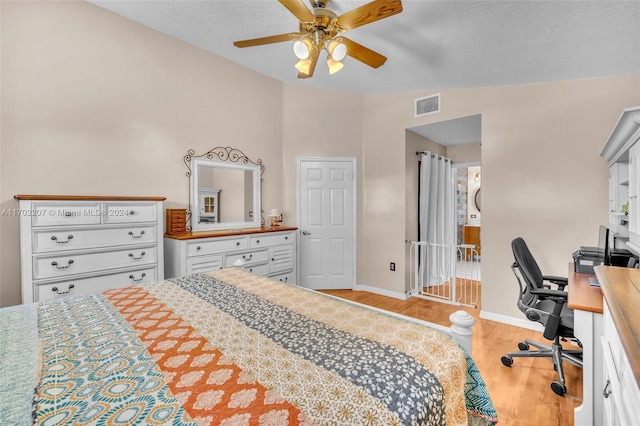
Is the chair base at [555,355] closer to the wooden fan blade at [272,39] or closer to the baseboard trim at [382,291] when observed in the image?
the baseboard trim at [382,291]

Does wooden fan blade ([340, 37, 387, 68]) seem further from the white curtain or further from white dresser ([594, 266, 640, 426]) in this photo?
the white curtain

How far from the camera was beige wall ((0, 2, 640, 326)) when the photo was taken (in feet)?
7.52

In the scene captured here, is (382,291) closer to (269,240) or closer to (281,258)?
(281,258)


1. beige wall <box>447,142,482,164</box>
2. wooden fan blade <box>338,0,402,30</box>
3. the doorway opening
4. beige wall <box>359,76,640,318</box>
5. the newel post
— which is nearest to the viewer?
the newel post

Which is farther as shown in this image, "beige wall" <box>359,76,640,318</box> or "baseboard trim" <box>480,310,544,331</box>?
"baseboard trim" <box>480,310,544,331</box>

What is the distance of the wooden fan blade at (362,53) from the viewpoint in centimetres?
203

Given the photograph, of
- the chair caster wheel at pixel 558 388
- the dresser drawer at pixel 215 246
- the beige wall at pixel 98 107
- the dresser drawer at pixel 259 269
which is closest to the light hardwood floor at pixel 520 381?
the chair caster wheel at pixel 558 388

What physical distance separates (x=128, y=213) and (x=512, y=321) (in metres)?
3.89

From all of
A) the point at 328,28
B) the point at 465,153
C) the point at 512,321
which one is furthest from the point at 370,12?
the point at 465,153

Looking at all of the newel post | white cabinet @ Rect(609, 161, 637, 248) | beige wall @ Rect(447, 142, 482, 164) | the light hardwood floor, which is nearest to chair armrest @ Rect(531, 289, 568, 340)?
the light hardwood floor

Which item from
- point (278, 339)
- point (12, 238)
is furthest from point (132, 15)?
point (278, 339)

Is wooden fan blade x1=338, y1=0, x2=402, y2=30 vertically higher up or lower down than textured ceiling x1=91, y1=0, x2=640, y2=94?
lower down

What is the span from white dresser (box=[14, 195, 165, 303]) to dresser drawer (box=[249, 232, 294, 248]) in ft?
3.27

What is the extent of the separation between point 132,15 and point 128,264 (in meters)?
2.32
